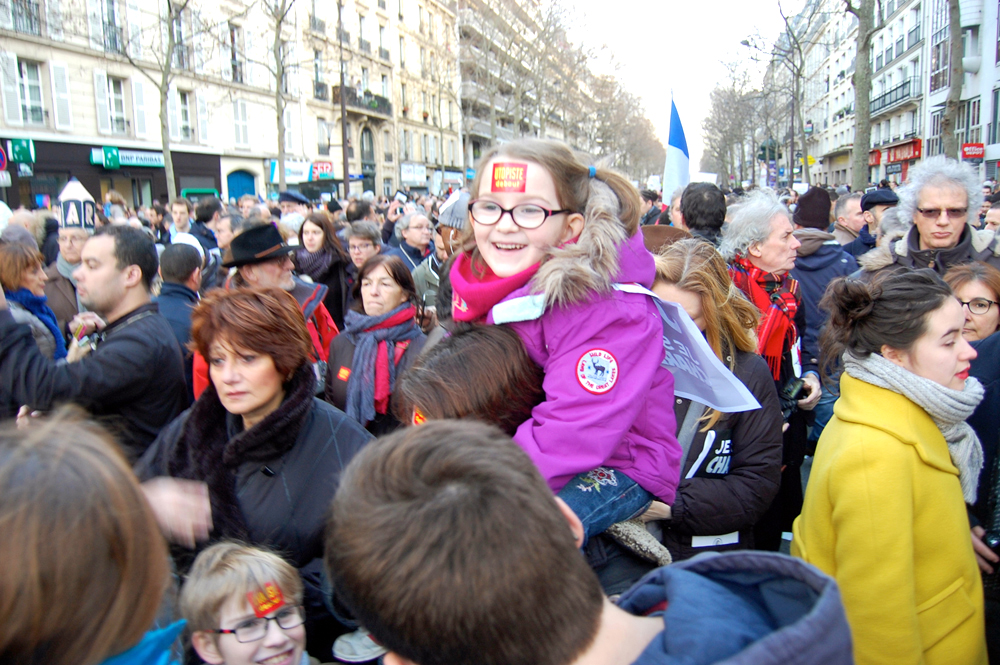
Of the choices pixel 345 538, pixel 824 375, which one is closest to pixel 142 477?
pixel 345 538

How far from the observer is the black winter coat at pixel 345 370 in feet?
13.0

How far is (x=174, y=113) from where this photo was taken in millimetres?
26656

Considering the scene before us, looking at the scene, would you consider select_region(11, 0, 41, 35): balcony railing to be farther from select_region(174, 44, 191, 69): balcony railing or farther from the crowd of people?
the crowd of people

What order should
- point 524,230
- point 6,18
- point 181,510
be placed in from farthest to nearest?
point 6,18, point 181,510, point 524,230

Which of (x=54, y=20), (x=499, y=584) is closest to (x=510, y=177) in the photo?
(x=499, y=584)

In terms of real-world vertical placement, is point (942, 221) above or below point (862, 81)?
below

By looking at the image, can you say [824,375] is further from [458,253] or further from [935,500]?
[458,253]

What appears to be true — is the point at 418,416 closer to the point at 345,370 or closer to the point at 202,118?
the point at 345,370

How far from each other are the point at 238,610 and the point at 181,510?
0.34m

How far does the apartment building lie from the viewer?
21141 mm

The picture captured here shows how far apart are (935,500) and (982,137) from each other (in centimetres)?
3233

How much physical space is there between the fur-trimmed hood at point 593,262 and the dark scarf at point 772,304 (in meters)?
2.16

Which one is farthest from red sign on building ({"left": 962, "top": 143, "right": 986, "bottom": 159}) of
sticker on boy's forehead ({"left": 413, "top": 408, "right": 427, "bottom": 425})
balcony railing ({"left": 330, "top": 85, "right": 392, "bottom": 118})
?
balcony railing ({"left": 330, "top": 85, "right": 392, "bottom": 118})

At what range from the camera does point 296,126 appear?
33500 millimetres
